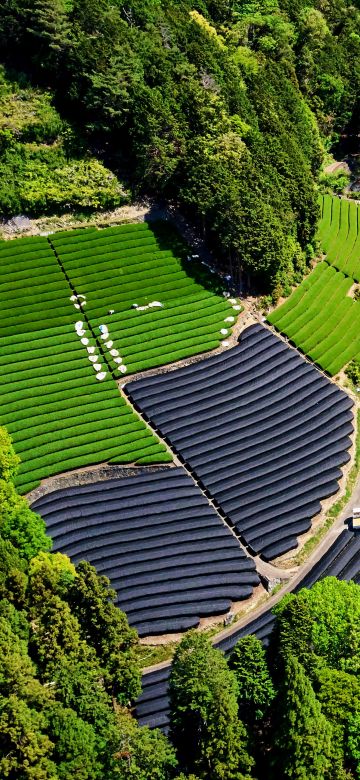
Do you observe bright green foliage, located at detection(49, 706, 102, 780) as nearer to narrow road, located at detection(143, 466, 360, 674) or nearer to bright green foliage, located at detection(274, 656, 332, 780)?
narrow road, located at detection(143, 466, 360, 674)

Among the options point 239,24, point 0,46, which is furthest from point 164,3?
point 0,46

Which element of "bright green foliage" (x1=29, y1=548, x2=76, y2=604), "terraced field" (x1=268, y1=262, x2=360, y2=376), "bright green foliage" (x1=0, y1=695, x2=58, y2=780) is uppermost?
"terraced field" (x1=268, y1=262, x2=360, y2=376)

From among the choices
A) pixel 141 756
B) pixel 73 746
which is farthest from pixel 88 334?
pixel 141 756

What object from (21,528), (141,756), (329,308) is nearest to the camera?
(141,756)

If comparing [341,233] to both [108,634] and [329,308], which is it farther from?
[108,634]

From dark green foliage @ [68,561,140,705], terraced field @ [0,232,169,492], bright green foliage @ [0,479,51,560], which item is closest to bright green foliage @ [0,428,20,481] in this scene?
bright green foliage @ [0,479,51,560]

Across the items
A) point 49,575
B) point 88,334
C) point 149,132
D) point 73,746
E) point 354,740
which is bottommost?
point 354,740
